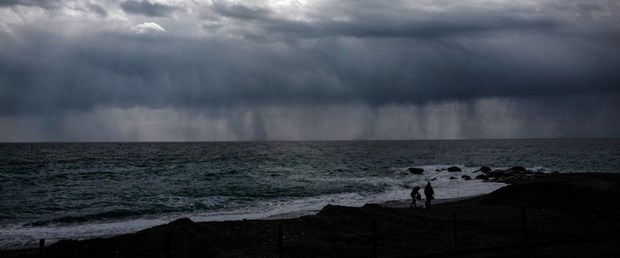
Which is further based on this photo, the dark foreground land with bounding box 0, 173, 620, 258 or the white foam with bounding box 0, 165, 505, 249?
the white foam with bounding box 0, 165, 505, 249

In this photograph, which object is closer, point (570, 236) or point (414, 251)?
point (414, 251)

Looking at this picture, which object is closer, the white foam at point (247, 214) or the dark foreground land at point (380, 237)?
the dark foreground land at point (380, 237)

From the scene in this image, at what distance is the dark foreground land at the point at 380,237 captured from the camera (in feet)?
58.4

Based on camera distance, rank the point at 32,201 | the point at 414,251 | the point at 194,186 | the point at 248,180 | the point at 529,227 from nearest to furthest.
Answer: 1. the point at 414,251
2. the point at 529,227
3. the point at 32,201
4. the point at 194,186
5. the point at 248,180

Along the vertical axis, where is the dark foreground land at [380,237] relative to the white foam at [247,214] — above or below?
above

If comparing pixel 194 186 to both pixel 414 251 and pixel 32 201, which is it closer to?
pixel 32 201

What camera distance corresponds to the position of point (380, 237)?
67.9 feet

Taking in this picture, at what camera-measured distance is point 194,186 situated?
52625 millimetres

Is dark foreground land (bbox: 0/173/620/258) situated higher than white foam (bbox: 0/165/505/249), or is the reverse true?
dark foreground land (bbox: 0/173/620/258)

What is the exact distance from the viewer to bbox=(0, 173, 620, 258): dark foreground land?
58.4 feet

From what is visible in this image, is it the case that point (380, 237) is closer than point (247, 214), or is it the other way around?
point (380, 237)

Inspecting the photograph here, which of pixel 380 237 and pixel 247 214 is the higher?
pixel 380 237

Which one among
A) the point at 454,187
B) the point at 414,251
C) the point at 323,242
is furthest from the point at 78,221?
the point at 454,187

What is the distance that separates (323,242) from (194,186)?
35166 mm
